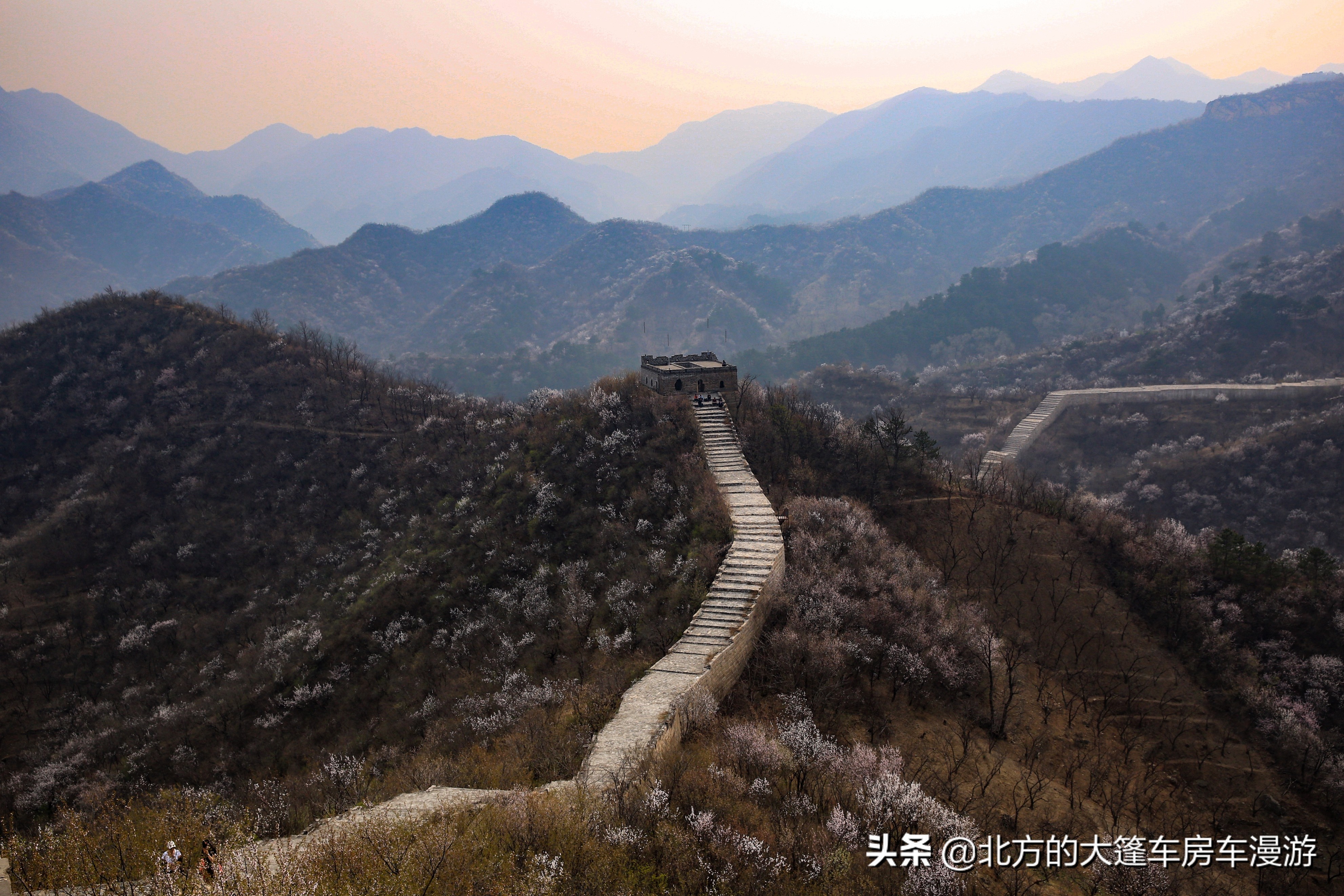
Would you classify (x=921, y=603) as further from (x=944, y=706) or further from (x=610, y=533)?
(x=610, y=533)

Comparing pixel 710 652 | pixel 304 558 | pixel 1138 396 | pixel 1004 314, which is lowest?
pixel 304 558

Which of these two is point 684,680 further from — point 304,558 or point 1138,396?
point 1138,396

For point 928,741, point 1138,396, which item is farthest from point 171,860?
point 1138,396

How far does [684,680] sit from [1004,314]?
168 metres

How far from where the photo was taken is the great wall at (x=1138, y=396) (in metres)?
64.0

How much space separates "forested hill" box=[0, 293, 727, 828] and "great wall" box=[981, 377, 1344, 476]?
43176 mm

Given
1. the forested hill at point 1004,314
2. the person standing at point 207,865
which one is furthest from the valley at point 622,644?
the forested hill at point 1004,314

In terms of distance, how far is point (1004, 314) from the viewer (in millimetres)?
156000

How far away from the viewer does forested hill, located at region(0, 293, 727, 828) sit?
68.2ft

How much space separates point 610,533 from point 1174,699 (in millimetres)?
20107

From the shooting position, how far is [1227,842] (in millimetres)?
15117

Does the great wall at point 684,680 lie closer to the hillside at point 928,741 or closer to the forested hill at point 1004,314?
the hillside at point 928,741

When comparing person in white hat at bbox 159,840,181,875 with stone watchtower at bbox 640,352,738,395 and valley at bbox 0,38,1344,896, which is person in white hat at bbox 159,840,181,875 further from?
stone watchtower at bbox 640,352,738,395

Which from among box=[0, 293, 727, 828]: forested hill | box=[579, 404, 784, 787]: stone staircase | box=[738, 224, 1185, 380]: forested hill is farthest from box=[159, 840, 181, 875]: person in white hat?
box=[738, 224, 1185, 380]: forested hill
